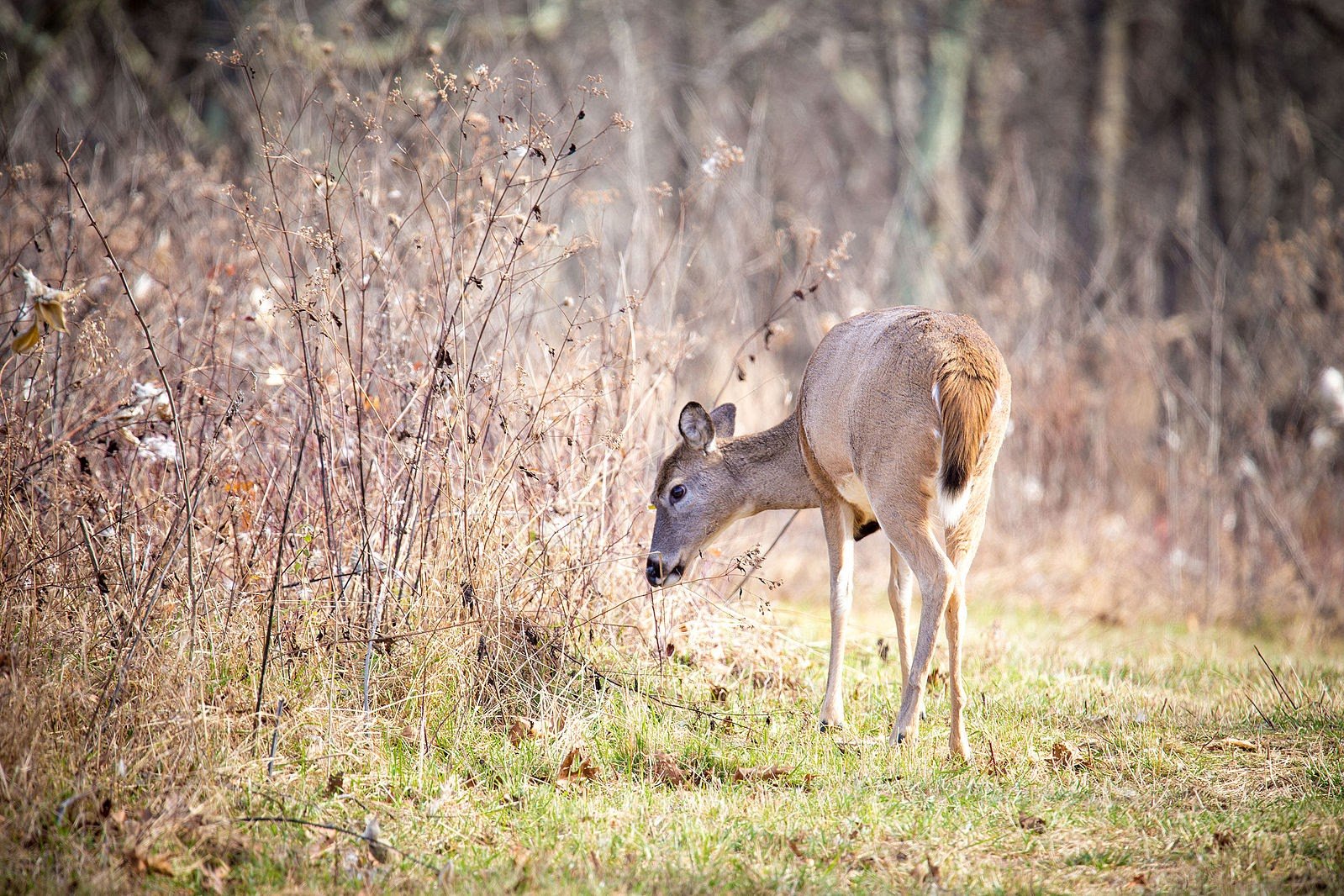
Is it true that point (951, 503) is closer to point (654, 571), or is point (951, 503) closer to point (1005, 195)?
point (654, 571)

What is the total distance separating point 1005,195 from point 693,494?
25.6 ft

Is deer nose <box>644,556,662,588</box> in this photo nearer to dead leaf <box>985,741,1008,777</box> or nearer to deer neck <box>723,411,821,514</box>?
deer neck <box>723,411,821,514</box>

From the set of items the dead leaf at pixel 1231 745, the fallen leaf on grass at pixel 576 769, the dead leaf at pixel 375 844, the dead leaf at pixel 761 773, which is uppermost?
the dead leaf at pixel 1231 745

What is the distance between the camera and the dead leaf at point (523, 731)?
4.66 m

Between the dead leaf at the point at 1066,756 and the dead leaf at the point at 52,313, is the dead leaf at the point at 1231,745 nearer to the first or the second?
the dead leaf at the point at 1066,756

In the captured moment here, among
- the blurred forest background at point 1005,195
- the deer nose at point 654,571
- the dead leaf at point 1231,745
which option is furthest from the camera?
the blurred forest background at point 1005,195

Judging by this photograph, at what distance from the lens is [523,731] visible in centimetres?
468

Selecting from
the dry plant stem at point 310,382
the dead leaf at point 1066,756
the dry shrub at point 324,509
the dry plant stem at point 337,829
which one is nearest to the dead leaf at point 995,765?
the dead leaf at point 1066,756

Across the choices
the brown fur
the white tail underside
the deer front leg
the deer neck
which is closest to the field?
the deer front leg

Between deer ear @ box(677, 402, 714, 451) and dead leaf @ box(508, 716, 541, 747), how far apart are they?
5.63 ft

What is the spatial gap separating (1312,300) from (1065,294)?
2.10m

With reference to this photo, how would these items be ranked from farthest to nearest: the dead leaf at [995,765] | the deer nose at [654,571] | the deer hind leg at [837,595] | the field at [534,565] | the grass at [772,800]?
the deer nose at [654,571] < the deer hind leg at [837,595] < the dead leaf at [995,765] < the field at [534,565] < the grass at [772,800]

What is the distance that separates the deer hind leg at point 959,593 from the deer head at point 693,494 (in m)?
1.30

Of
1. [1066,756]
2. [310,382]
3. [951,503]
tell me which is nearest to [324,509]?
[310,382]
